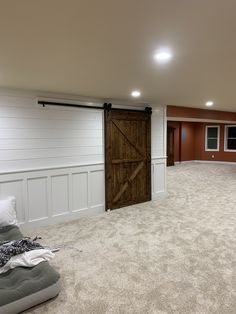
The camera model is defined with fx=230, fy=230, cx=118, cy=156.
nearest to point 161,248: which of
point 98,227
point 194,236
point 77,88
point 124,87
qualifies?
point 194,236

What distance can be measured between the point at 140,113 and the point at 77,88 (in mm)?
1895

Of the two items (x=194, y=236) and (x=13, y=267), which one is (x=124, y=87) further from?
(x=13, y=267)

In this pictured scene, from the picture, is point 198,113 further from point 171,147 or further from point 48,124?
point 48,124

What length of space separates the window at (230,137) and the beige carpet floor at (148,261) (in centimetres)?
764

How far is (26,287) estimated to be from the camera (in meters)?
1.98

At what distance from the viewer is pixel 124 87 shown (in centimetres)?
361

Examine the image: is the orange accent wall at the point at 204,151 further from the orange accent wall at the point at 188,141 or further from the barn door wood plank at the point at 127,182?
the barn door wood plank at the point at 127,182

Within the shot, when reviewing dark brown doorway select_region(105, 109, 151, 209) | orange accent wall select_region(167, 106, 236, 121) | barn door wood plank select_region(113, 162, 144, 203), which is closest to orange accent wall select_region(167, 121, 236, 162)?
orange accent wall select_region(167, 106, 236, 121)

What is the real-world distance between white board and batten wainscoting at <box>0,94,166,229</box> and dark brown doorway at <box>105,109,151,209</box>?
0.60 feet

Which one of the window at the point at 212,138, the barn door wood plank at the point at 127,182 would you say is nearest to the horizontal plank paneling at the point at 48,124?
the barn door wood plank at the point at 127,182

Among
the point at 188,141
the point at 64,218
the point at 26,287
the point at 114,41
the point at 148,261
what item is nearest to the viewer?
the point at 114,41

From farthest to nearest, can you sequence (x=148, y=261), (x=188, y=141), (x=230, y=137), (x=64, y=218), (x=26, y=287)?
(x=188, y=141) → (x=230, y=137) → (x=64, y=218) → (x=148, y=261) → (x=26, y=287)

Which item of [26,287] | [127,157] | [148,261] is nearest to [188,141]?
[127,157]

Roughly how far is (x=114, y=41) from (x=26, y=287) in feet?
7.14
